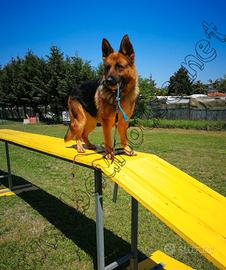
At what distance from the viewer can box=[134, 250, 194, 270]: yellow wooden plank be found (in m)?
3.39

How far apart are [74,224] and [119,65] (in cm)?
323

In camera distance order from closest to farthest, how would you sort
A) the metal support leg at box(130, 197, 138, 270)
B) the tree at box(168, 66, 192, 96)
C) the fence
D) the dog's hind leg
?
the metal support leg at box(130, 197, 138, 270), the dog's hind leg, the tree at box(168, 66, 192, 96), the fence

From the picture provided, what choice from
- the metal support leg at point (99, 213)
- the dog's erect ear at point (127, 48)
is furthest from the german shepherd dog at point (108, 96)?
the metal support leg at point (99, 213)

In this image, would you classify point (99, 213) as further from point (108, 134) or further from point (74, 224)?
point (74, 224)

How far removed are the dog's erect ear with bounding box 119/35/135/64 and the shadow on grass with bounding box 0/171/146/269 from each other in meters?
2.76

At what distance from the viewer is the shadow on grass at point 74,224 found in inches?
151

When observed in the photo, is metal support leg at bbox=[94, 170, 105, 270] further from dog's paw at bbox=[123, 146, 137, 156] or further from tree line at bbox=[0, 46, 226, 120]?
tree line at bbox=[0, 46, 226, 120]

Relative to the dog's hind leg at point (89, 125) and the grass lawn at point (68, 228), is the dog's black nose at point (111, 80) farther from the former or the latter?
the grass lawn at point (68, 228)

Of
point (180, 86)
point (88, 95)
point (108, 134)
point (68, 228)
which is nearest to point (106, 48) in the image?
point (88, 95)

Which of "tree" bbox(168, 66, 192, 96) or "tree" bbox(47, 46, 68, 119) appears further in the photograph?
"tree" bbox(47, 46, 68, 119)

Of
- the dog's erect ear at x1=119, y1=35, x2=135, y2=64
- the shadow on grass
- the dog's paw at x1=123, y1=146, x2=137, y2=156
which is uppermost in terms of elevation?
the dog's erect ear at x1=119, y1=35, x2=135, y2=64

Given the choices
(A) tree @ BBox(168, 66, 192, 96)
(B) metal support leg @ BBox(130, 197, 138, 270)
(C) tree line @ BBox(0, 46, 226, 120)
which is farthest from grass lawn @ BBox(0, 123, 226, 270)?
(C) tree line @ BBox(0, 46, 226, 120)

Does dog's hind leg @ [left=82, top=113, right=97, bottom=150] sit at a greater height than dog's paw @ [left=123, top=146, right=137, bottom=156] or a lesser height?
greater

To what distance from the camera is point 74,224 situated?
463cm
